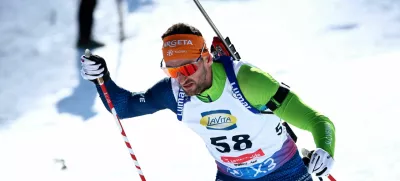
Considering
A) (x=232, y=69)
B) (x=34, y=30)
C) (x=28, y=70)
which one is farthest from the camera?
(x=34, y=30)

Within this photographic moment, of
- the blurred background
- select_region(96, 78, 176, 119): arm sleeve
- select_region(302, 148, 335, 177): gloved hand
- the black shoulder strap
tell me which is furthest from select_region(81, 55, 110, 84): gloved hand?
the blurred background

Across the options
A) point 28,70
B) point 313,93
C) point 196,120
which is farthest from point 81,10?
point 196,120

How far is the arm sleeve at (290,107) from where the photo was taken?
10.0 ft

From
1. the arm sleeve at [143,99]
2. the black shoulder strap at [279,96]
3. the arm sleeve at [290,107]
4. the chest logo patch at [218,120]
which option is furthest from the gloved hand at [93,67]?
the black shoulder strap at [279,96]

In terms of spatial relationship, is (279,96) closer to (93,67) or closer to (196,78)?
(196,78)

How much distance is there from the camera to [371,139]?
579cm

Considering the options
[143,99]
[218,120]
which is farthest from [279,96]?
[143,99]

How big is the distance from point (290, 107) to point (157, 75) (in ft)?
16.8

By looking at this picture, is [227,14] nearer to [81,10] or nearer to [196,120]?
[81,10]

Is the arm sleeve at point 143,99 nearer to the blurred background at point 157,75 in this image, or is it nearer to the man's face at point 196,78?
the man's face at point 196,78

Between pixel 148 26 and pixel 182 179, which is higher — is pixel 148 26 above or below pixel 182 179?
above

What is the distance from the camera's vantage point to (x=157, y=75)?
8.17 meters

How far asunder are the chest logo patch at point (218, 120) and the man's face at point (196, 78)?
0.15 metres

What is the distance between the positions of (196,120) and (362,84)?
396 centimetres
